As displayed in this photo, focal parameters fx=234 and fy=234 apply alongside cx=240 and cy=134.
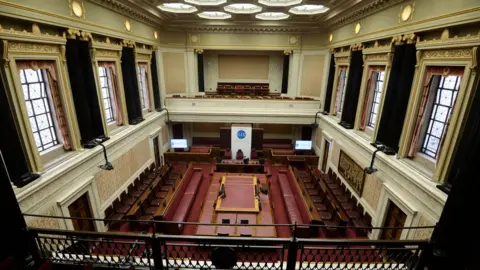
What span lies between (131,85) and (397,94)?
30.7ft

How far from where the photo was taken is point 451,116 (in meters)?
4.98

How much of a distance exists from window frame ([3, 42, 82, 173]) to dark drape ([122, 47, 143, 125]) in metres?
2.96

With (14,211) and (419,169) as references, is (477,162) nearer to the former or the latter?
(419,169)

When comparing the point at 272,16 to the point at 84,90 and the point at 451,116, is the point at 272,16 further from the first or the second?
the point at 451,116

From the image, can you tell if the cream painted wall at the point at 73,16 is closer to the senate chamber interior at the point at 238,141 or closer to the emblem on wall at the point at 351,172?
the senate chamber interior at the point at 238,141

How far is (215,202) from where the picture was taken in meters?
8.39

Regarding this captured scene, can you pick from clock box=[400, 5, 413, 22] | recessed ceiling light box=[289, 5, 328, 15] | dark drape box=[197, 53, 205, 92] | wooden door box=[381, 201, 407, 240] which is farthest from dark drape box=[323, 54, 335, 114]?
dark drape box=[197, 53, 205, 92]

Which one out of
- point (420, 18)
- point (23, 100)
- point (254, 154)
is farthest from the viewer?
point (254, 154)

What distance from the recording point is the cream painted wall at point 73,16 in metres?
4.82

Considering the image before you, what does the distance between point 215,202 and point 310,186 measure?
4132mm

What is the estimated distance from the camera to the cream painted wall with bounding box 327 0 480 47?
452 centimetres

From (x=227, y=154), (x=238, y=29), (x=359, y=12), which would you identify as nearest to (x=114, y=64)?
(x=227, y=154)

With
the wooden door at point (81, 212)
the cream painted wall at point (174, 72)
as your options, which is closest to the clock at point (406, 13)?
the wooden door at point (81, 212)

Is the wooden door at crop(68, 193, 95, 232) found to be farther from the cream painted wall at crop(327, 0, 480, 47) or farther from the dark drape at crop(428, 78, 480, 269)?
the cream painted wall at crop(327, 0, 480, 47)
